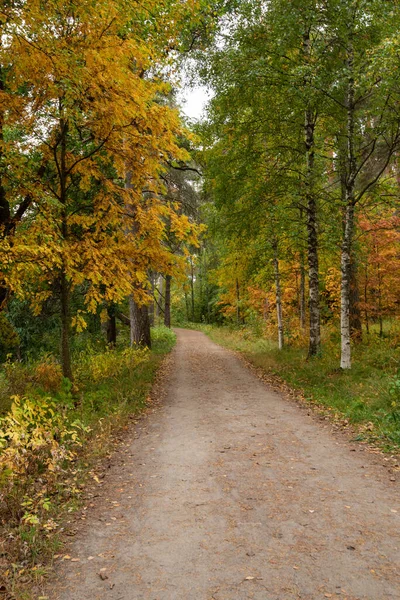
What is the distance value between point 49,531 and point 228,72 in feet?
38.3

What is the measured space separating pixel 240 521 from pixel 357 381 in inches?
268

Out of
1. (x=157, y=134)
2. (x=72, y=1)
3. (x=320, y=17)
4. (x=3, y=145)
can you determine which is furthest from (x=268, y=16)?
(x=3, y=145)

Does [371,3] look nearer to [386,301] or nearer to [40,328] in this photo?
[386,301]

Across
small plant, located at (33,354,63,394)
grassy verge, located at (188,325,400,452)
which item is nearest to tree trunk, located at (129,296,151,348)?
grassy verge, located at (188,325,400,452)

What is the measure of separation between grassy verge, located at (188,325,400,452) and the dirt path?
752 millimetres

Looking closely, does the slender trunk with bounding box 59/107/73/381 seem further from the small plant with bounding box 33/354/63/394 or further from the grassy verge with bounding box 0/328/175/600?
the grassy verge with bounding box 0/328/175/600

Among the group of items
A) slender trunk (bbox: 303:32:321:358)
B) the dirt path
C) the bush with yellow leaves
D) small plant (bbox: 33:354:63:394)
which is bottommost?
the dirt path

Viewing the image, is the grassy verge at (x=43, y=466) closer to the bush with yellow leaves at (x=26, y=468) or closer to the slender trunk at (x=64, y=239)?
the bush with yellow leaves at (x=26, y=468)

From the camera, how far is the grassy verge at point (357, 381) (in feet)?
23.7

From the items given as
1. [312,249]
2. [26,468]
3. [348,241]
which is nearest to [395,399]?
[348,241]

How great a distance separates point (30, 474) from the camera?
521cm

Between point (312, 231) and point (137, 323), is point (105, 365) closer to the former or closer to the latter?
point (137, 323)

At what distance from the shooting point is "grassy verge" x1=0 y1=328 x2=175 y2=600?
146 inches

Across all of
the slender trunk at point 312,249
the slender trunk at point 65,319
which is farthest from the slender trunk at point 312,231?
the slender trunk at point 65,319
